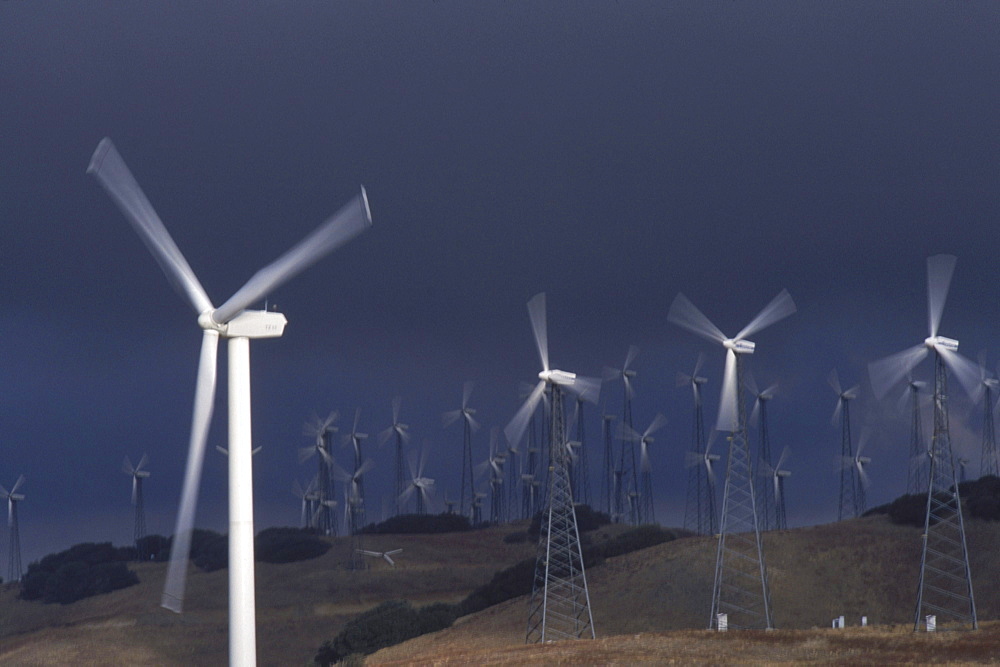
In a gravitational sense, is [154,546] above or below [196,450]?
below

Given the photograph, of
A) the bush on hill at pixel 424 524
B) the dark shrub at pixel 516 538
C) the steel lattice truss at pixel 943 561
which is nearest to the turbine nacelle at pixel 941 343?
the steel lattice truss at pixel 943 561

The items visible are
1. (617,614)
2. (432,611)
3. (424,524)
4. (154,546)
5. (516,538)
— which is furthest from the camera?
(154,546)

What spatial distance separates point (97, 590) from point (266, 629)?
41.2 meters

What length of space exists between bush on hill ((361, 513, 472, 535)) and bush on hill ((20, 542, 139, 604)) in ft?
115

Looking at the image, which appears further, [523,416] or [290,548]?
[290,548]

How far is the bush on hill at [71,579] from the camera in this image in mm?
140000

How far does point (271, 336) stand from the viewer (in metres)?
34.9

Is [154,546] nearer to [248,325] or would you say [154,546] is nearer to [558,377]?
[558,377]

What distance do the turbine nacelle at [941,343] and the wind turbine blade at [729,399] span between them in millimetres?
10349

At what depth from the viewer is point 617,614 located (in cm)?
8694

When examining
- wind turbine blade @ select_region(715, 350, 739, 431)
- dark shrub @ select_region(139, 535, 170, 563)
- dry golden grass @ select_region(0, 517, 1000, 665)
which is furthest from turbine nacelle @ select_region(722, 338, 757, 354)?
dark shrub @ select_region(139, 535, 170, 563)

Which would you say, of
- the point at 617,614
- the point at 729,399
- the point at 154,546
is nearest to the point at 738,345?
the point at 729,399

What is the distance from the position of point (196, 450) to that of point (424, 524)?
139 m

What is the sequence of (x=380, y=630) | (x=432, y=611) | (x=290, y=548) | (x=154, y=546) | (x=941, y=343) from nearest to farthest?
(x=941, y=343) → (x=380, y=630) → (x=432, y=611) → (x=290, y=548) → (x=154, y=546)
